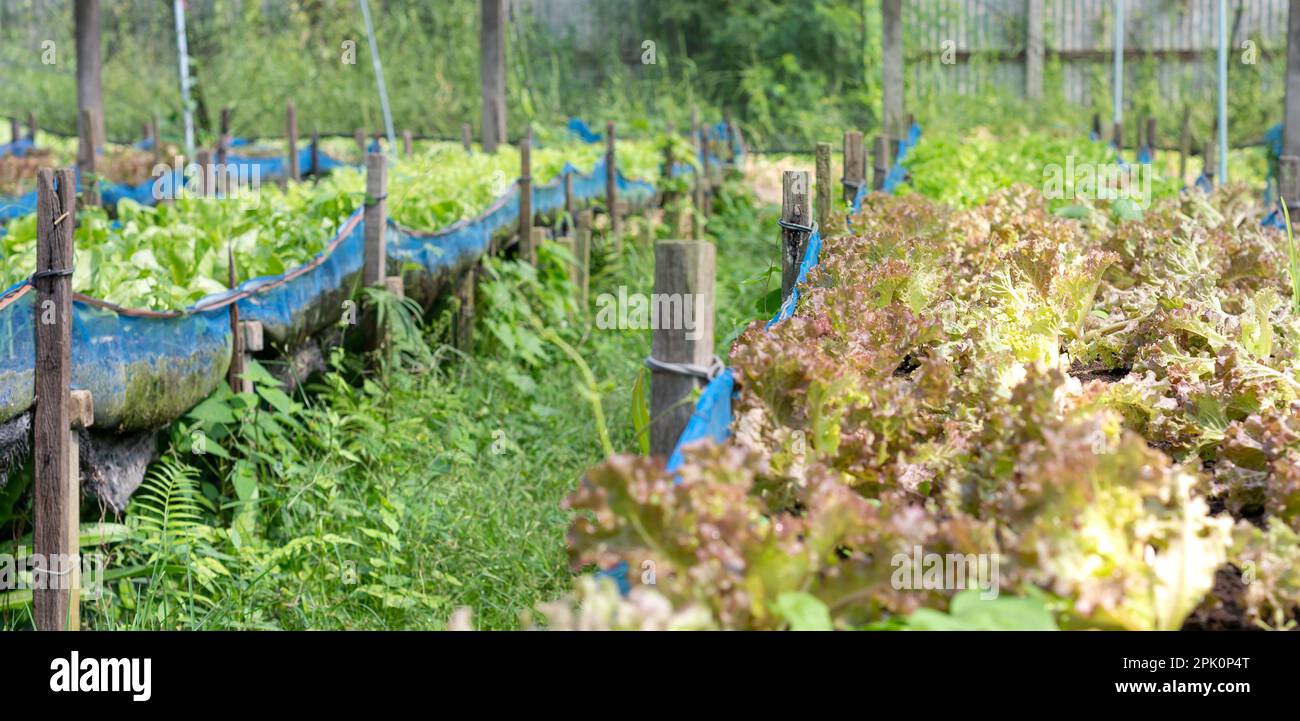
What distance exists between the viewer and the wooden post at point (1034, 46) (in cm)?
1977

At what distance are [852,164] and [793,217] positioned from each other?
296cm

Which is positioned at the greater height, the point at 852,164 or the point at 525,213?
the point at 852,164

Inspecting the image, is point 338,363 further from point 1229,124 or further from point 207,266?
point 1229,124

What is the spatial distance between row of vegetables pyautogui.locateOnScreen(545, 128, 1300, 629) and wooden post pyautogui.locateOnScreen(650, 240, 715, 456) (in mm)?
157

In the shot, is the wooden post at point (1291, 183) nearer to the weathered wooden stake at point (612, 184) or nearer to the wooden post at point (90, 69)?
the weathered wooden stake at point (612, 184)

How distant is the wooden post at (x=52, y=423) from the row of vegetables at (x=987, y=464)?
2.23m

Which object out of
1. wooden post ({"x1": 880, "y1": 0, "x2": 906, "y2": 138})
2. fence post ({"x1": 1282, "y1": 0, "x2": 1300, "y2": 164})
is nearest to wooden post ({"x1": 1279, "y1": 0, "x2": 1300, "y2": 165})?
fence post ({"x1": 1282, "y1": 0, "x2": 1300, "y2": 164})

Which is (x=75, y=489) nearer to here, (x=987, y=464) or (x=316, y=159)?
(x=987, y=464)

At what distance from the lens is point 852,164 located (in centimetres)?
751

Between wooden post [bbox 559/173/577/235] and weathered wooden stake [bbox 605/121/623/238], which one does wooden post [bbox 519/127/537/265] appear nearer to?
wooden post [bbox 559/173/577/235]

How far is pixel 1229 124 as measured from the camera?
18297 millimetres

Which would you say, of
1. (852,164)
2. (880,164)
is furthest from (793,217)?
(880,164)

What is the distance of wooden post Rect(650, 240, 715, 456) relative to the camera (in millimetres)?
2633

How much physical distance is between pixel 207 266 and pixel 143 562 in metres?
1.88
